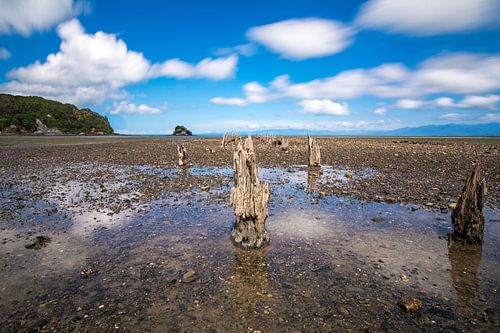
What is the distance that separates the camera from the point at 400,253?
7238 mm

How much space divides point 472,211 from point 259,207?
580 centimetres

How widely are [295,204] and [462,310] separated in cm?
739

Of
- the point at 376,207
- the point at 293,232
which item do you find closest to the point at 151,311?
the point at 293,232

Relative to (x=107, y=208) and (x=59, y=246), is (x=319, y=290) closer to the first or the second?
(x=59, y=246)

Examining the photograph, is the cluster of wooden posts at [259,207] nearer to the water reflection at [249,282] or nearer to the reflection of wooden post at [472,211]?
the reflection of wooden post at [472,211]

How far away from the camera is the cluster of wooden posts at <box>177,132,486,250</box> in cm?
761

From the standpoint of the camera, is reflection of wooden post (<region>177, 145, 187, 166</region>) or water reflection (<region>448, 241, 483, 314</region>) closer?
water reflection (<region>448, 241, 483, 314</region>)

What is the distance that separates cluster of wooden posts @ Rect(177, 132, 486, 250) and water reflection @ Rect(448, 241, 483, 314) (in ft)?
1.40

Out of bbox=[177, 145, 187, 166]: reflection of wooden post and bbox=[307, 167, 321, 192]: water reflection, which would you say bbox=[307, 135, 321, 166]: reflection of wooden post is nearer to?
bbox=[307, 167, 321, 192]: water reflection

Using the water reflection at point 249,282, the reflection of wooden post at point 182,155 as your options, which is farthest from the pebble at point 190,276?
the reflection of wooden post at point 182,155

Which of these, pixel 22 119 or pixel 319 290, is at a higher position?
pixel 22 119

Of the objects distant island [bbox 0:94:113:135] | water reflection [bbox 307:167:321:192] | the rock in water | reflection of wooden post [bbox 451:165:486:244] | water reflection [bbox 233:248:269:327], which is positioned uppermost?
distant island [bbox 0:94:113:135]

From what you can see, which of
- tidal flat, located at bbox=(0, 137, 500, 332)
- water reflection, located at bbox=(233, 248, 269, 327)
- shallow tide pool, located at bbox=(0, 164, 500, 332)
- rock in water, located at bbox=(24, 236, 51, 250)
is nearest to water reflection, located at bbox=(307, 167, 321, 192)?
tidal flat, located at bbox=(0, 137, 500, 332)

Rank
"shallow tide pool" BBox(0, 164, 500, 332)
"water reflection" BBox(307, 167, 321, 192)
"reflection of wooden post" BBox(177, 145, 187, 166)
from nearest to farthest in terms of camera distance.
Result: "shallow tide pool" BBox(0, 164, 500, 332), "water reflection" BBox(307, 167, 321, 192), "reflection of wooden post" BBox(177, 145, 187, 166)
